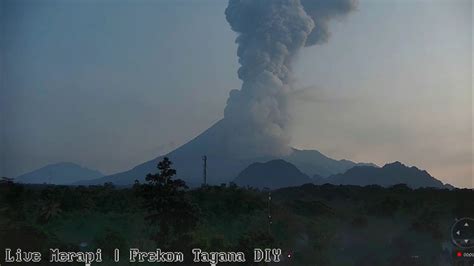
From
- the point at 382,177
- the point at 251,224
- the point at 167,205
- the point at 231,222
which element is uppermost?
the point at 382,177

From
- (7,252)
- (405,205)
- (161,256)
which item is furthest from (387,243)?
(7,252)

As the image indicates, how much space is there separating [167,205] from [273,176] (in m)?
29.5

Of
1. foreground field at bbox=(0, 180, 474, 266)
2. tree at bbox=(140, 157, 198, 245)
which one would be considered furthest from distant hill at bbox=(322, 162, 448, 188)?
tree at bbox=(140, 157, 198, 245)

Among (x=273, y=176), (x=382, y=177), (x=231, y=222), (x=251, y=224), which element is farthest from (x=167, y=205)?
(x=273, y=176)

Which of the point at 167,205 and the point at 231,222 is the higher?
the point at 167,205

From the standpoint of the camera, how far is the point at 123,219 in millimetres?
19141

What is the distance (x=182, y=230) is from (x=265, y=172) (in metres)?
29.2

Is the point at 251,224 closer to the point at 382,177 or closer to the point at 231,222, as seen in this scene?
the point at 231,222

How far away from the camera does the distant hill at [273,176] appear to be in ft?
134

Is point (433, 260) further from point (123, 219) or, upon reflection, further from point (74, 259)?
point (123, 219)

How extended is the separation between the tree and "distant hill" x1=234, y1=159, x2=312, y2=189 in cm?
2367

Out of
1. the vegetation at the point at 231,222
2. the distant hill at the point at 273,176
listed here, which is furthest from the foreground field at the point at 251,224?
the distant hill at the point at 273,176

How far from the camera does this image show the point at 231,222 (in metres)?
20.0

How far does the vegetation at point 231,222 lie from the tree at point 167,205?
0.03 meters
